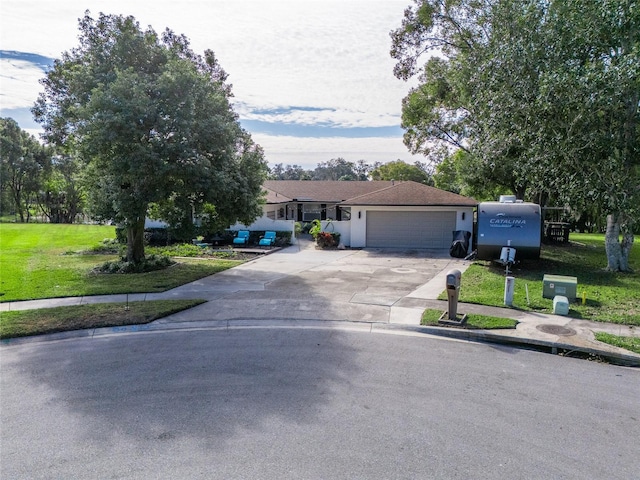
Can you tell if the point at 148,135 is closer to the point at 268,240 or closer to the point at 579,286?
the point at 268,240

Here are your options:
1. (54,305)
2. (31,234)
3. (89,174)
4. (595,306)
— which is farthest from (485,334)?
(31,234)

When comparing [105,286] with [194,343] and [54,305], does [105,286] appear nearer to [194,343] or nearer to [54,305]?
[54,305]

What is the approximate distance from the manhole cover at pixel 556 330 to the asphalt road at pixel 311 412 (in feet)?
4.20

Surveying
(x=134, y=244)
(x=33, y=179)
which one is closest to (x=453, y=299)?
(x=134, y=244)

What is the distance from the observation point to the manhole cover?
8.91m

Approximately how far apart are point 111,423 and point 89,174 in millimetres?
13362

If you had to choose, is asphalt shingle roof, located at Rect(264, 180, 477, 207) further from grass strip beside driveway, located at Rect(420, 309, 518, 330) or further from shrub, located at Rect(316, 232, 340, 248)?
grass strip beside driveway, located at Rect(420, 309, 518, 330)

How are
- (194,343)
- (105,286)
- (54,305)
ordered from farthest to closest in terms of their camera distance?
(105,286), (54,305), (194,343)

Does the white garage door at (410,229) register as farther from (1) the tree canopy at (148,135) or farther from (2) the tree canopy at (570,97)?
(1) the tree canopy at (148,135)

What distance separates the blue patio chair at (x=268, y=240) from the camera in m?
24.4

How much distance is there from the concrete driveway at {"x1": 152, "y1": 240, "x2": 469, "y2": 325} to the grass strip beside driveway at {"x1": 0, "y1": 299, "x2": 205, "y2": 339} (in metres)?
0.56

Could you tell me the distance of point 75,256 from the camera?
20.7 m

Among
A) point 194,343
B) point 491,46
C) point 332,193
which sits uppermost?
point 491,46

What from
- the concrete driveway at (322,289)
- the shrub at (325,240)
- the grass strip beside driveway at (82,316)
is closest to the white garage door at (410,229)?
the shrub at (325,240)
